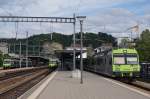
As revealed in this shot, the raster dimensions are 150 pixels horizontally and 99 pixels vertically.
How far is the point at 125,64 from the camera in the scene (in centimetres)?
3709

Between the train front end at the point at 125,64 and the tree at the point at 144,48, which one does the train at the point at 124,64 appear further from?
the tree at the point at 144,48

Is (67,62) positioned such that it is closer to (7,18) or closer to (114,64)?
(7,18)

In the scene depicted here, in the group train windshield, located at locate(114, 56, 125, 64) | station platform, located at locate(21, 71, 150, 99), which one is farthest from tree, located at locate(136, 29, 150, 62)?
station platform, located at locate(21, 71, 150, 99)

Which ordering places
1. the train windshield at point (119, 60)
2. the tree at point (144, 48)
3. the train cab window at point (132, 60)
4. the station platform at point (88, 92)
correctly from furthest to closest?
1. the tree at point (144, 48)
2. the train windshield at point (119, 60)
3. the train cab window at point (132, 60)
4. the station platform at point (88, 92)

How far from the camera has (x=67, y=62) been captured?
103m

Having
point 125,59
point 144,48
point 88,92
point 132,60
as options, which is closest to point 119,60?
point 125,59

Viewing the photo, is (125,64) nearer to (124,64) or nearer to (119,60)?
(124,64)

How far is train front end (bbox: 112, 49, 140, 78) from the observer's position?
36406mm

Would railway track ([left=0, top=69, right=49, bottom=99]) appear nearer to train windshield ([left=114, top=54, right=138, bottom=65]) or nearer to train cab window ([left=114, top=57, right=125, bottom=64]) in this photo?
train cab window ([left=114, top=57, right=125, bottom=64])

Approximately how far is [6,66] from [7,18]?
45.2 m

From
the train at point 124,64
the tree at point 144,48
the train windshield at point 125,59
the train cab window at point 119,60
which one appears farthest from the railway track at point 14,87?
the tree at point 144,48

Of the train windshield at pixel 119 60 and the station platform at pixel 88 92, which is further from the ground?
the train windshield at pixel 119 60

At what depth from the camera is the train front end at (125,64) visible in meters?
36.4

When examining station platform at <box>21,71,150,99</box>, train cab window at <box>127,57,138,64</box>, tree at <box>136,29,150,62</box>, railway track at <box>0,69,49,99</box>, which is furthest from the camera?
tree at <box>136,29,150,62</box>
